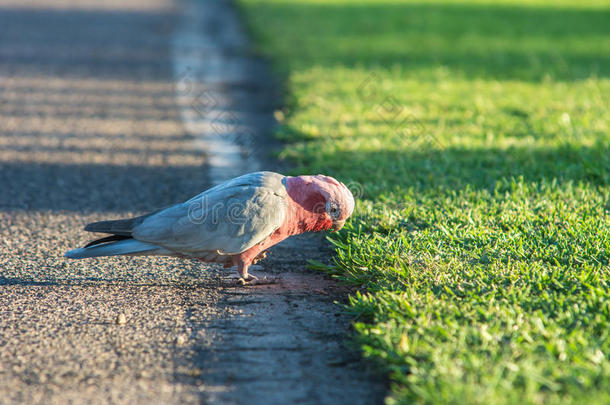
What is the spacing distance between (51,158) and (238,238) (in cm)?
320

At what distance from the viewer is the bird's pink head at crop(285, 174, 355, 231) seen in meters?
3.56

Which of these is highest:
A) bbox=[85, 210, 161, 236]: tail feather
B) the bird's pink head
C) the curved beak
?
the bird's pink head

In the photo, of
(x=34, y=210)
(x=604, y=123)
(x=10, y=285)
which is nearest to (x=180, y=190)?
(x=34, y=210)

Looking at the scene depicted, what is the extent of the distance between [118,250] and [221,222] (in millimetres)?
555

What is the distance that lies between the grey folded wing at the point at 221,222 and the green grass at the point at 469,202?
56 cm

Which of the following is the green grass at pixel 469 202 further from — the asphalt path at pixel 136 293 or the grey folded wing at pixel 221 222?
the grey folded wing at pixel 221 222

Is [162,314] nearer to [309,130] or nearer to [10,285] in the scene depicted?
[10,285]

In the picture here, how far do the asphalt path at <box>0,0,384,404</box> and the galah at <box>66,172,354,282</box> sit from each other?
24cm

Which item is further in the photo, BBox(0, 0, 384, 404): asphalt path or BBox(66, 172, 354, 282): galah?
BBox(66, 172, 354, 282): galah

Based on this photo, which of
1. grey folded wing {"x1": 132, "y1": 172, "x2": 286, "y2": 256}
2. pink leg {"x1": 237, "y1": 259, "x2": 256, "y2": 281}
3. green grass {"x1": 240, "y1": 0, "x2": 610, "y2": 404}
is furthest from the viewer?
pink leg {"x1": 237, "y1": 259, "x2": 256, "y2": 281}

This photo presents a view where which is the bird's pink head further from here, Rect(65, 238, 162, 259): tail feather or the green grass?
Rect(65, 238, 162, 259): tail feather

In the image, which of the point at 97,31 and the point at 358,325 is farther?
the point at 97,31

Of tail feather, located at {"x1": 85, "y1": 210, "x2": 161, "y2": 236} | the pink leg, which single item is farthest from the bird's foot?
tail feather, located at {"x1": 85, "y1": 210, "x2": 161, "y2": 236}

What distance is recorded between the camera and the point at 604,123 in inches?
261
